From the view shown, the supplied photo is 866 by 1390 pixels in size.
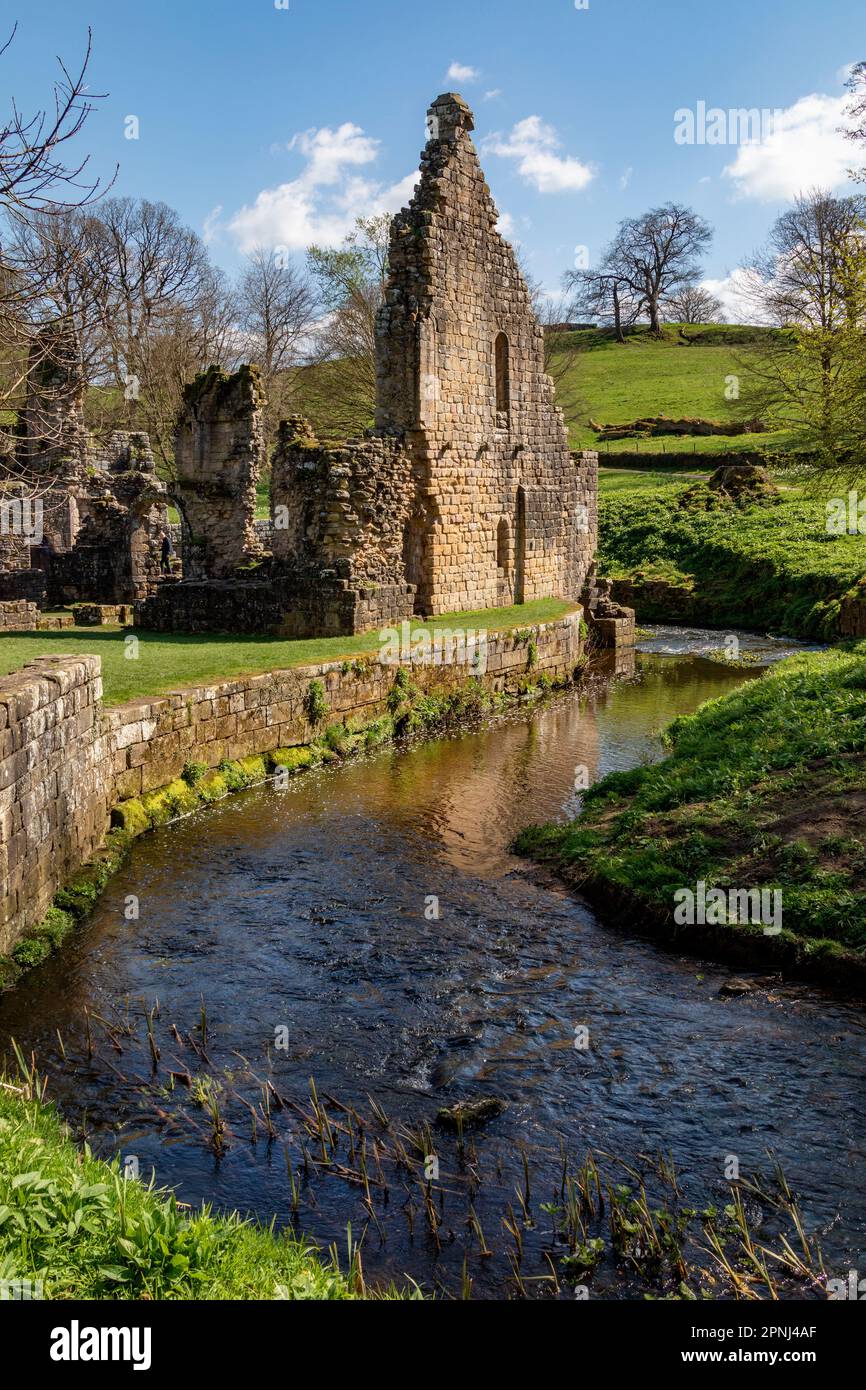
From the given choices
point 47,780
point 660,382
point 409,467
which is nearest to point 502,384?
point 409,467

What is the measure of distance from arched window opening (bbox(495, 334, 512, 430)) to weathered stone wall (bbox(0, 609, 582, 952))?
23.8 feet

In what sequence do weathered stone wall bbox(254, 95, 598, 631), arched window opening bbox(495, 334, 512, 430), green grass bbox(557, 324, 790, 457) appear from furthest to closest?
1. green grass bbox(557, 324, 790, 457)
2. arched window opening bbox(495, 334, 512, 430)
3. weathered stone wall bbox(254, 95, 598, 631)

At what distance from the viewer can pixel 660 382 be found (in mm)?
65625

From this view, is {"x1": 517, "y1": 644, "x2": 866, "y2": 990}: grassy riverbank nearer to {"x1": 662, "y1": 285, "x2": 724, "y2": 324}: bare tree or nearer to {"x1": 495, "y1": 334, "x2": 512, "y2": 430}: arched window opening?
{"x1": 495, "y1": 334, "x2": 512, "y2": 430}: arched window opening

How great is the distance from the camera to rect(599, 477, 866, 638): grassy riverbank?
29.1 m

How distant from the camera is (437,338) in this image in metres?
21.9

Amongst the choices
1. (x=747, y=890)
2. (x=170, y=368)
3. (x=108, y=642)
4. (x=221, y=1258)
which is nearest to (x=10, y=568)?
(x=108, y=642)

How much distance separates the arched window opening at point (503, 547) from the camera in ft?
81.3

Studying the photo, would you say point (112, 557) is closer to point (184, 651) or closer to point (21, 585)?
point (21, 585)

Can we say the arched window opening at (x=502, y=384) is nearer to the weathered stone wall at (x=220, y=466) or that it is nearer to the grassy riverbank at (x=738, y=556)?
the weathered stone wall at (x=220, y=466)

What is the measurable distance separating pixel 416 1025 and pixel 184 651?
10787 millimetres

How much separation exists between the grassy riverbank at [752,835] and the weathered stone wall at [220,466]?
457 inches

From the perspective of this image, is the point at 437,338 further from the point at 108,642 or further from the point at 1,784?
the point at 1,784

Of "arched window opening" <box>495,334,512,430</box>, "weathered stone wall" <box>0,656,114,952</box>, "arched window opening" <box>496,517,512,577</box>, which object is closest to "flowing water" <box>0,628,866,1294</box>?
"weathered stone wall" <box>0,656,114,952</box>
